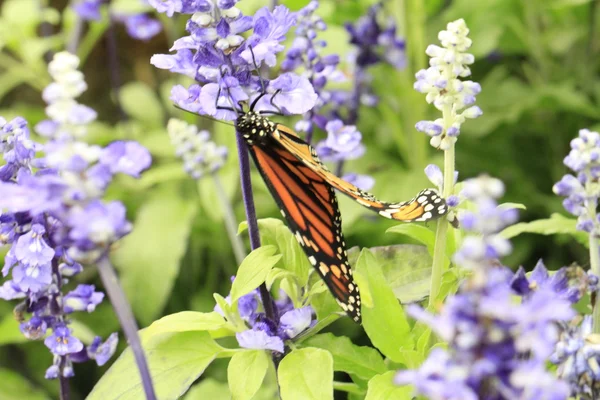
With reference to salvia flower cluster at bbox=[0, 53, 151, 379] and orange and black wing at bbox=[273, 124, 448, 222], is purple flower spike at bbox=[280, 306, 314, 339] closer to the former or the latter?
orange and black wing at bbox=[273, 124, 448, 222]

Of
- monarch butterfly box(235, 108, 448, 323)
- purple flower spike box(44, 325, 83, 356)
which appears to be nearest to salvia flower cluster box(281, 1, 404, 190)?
monarch butterfly box(235, 108, 448, 323)

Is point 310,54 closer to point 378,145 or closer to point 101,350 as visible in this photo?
point 101,350

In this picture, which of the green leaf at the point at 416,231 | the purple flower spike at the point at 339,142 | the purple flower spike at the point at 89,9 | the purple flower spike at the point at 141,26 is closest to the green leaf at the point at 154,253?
the purple flower spike at the point at 141,26

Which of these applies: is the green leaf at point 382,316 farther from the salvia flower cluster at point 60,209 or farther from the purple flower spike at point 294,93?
the salvia flower cluster at point 60,209

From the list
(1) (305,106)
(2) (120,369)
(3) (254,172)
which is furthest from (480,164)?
(2) (120,369)

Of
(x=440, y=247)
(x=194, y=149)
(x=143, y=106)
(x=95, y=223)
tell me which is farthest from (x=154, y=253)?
(x=95, y=223)

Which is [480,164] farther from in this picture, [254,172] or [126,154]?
[126,154]
